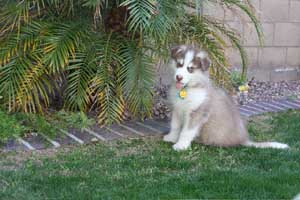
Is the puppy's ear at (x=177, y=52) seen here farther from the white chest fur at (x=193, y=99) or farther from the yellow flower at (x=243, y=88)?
the yellow flower at (x=243, y=88)

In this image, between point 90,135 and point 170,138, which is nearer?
point 170,138

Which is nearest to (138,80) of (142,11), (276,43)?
(142,11)

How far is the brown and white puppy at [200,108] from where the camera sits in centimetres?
528

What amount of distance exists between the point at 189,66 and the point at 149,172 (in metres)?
1.13

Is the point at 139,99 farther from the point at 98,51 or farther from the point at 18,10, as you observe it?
the point at 18,10

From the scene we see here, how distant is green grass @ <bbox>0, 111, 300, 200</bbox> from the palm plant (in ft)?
2.29

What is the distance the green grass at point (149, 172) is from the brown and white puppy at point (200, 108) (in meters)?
0.11

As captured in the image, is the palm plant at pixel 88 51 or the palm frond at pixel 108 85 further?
the palm frond at pixel 108 85

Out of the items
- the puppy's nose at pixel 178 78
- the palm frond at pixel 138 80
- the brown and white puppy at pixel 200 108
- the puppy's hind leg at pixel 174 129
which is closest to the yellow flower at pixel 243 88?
the palm frond at pixel 138 80

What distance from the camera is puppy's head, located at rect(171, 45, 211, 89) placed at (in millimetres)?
5254

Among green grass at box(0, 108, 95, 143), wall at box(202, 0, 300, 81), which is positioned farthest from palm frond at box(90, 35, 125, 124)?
wall at box(202, 0, 300, 81)

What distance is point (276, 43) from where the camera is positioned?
931cm

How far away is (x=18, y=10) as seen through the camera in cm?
594

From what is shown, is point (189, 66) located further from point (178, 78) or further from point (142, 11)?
point (142, 11)
